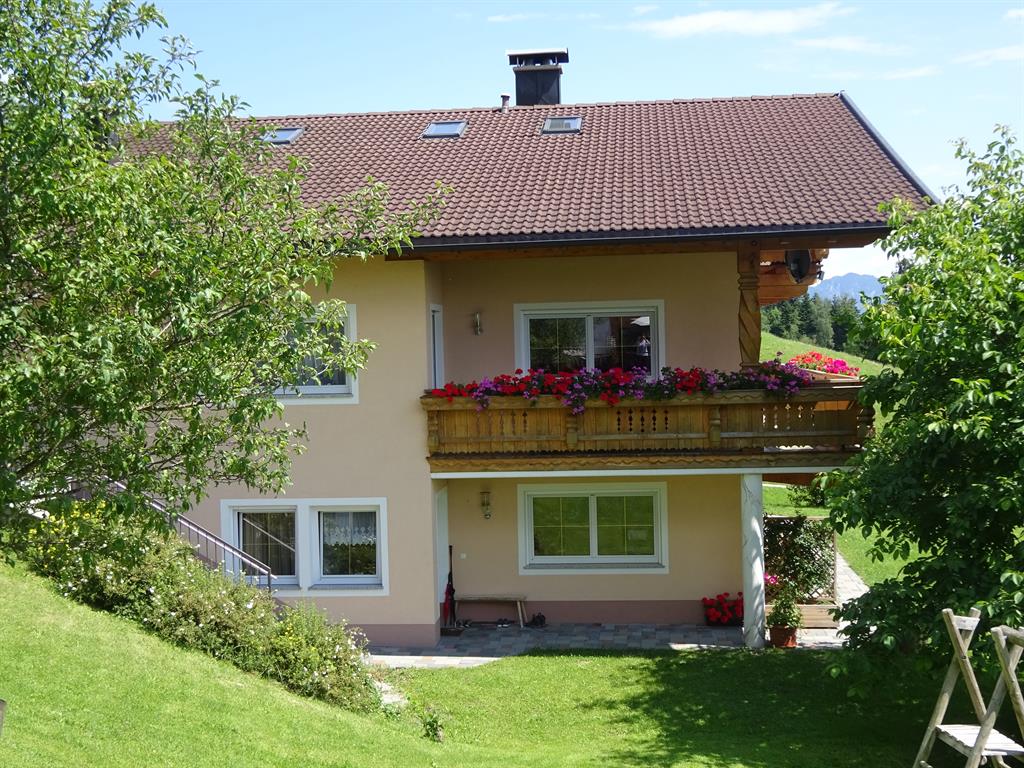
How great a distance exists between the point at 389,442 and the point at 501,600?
325 centimetres

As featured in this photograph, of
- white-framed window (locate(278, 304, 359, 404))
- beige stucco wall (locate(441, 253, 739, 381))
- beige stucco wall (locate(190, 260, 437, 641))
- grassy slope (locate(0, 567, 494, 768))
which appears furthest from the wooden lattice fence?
grassy slope (locate(0, 567, 494, 768))

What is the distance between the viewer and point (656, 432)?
578 inches

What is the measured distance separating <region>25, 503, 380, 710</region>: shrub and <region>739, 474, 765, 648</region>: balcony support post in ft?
18.2

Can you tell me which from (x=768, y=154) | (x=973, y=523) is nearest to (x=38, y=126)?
(x=973, y=523)

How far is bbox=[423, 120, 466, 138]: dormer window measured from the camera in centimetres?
1869

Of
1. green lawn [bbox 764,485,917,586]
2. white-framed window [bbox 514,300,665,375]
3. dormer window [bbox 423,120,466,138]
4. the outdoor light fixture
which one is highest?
dormer window [bbox 423,120,466,138]

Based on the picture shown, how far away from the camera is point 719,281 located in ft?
53.9

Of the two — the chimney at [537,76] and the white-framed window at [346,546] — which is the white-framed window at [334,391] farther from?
the chimney at [537,76]

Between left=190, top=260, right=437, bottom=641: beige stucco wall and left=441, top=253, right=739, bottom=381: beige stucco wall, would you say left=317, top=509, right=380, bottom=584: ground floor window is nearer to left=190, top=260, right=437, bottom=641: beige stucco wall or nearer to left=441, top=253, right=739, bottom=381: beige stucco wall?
left=190, top=260, right=437, bottom=641: beige stucco wall

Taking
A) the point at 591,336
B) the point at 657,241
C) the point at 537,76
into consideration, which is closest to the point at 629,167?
the point at 591,336

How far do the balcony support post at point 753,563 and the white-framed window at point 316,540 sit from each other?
5067mm

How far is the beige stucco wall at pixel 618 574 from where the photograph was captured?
16.5 metres

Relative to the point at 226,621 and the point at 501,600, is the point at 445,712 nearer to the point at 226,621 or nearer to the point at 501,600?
the point at 226,621

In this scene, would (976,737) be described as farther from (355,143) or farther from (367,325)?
(355,143)
